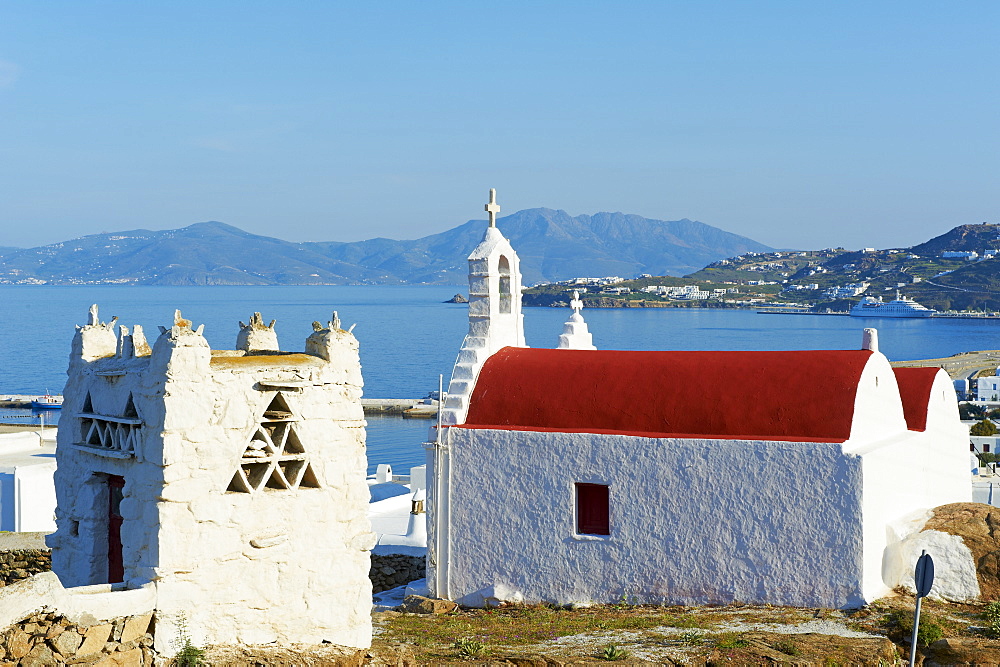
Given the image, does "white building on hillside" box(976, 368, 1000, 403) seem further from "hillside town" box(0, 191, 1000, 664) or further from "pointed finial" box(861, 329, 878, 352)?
"pointed finial" box(861, 329, 878, 352)

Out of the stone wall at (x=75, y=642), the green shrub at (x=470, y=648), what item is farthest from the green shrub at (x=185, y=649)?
the green shrub at (x=470, y=648)

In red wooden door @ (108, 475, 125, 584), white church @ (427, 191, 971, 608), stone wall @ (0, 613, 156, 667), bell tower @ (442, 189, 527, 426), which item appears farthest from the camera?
bell tower @ (442, 189, 527, 426)

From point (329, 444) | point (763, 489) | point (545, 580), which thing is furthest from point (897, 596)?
point (329, 444)

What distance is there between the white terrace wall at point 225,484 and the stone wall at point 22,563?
4.71m

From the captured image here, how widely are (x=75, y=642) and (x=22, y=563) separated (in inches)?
337

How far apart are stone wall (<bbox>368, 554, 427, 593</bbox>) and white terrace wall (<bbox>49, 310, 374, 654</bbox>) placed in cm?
950

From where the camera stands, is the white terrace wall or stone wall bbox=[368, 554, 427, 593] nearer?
the white terrace wall

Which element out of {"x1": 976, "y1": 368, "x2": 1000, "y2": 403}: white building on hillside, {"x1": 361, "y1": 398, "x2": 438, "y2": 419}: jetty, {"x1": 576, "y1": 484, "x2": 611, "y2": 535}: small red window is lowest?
{"x1": 361, "y1": 398, "x2": 438, "y2": 419}: jetty

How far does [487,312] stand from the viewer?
67.5ft

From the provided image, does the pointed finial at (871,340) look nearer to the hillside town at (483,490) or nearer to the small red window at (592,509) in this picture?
the hillside town at (483,490)

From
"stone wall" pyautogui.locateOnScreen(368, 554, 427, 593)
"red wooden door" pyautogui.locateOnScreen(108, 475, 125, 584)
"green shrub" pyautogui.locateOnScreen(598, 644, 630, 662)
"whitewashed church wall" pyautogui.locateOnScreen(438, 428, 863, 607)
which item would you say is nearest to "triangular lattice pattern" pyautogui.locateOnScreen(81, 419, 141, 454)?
"red wooden door" pyautogui.locateOnScreen(108, 475, 125, 584)

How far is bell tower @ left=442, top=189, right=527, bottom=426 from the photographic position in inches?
776

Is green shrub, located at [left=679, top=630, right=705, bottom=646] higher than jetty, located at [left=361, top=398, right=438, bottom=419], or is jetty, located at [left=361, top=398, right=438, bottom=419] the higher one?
green shrub, located at [left=679, top=630, right=705, bottom=646]

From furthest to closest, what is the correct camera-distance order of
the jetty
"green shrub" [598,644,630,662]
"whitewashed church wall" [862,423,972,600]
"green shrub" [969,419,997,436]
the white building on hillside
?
the jetty, the white building on hillside, "green shrub" [969,419,997,436], "whitewashed church wall" [862,423,972,600], "green shrub" [598,644,630,662]
